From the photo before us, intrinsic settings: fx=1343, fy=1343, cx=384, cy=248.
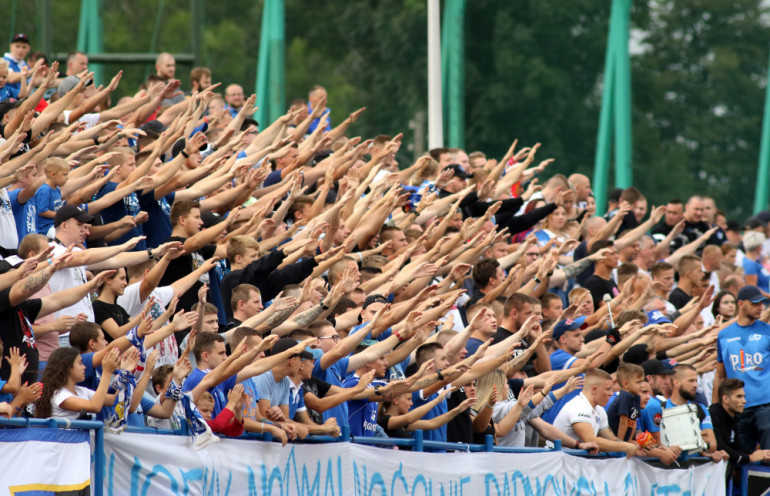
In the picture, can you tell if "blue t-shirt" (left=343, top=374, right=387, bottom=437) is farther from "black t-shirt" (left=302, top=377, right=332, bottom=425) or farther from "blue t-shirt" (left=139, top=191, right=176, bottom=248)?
"blue t-shirt" (left=139, top=191, right=176, bottom=248)

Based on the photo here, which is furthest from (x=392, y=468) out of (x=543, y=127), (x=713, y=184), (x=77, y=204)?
(x=713, y=184)

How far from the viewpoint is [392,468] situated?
848 cm

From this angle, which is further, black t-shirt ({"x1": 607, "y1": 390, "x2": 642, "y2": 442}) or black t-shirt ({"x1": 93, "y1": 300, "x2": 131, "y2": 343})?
black t-shirt ({"x1": 607, "y1": 390, "x2": 642, "y2": 442})

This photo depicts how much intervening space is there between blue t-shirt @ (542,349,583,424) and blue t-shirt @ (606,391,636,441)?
0.38 m

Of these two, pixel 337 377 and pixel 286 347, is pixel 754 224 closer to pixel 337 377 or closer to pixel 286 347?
pixel 337 377

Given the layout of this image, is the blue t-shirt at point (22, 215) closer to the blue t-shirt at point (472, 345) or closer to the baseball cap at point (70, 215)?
the baseball cap at point (70, 215)

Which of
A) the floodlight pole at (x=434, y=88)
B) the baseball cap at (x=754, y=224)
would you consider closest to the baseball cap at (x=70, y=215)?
the floodlight pole at (x=434, y=88)

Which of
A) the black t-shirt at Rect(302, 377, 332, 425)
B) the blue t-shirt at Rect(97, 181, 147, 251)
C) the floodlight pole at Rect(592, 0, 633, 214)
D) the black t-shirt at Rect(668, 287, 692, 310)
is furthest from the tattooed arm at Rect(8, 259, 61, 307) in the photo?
the floodlight pole at Rect(592, 0, 633, 214)

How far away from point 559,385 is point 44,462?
5.31 metres

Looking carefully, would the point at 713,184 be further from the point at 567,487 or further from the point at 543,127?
the point at 567,487

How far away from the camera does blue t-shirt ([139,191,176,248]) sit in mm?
10297

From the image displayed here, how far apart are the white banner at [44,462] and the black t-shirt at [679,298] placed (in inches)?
358

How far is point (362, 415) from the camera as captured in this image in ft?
28.9

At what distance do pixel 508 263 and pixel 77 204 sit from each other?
4.39 metres
